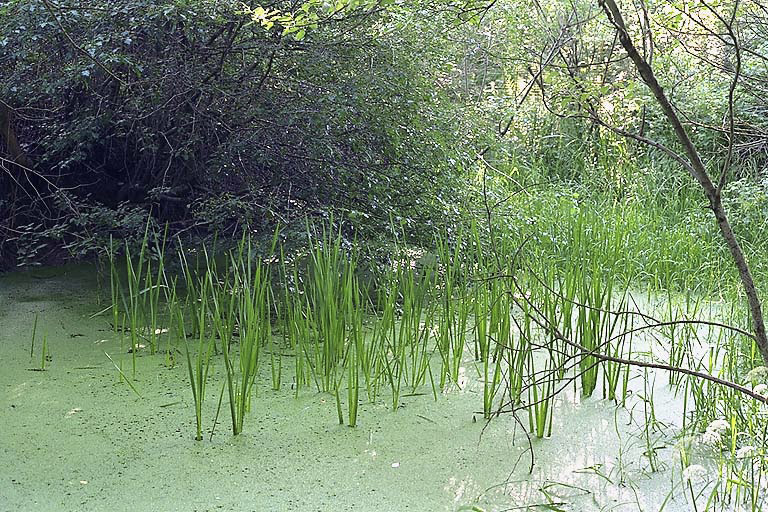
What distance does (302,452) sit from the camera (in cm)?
216

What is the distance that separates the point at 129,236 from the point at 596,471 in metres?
2.06

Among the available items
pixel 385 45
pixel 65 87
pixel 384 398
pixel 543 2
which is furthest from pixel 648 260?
pixel 543 2

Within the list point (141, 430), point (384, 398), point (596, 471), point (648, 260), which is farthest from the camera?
point (648, 260)

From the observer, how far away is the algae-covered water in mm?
1912

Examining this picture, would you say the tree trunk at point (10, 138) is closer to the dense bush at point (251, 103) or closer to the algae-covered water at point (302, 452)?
the dense bush at point (251, 103)

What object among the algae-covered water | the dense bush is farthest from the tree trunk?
the algae-covered water

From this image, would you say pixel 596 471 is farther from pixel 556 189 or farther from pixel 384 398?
pixel 556 189

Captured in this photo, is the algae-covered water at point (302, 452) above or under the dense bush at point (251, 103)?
under

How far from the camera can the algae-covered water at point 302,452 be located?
6.27 ft

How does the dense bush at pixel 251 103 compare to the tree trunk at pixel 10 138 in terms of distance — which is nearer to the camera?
the dense bush at pixel 251 103

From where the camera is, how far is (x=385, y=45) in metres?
3.34

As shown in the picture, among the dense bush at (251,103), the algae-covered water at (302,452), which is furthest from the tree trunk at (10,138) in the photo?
the algae-covered water at (302,452)

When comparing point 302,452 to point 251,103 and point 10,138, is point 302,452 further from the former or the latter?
point 10,138

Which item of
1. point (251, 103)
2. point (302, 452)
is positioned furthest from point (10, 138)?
point (302, 452)
